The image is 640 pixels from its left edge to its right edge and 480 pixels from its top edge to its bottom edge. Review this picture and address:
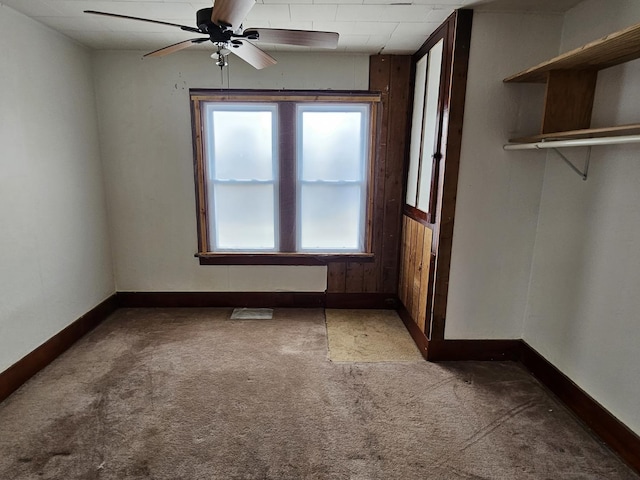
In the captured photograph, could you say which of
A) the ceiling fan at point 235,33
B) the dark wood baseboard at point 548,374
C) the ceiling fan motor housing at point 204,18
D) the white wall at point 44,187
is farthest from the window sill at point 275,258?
the ceiling fan motor housing at point 204,18

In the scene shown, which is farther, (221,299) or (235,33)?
(221,299)

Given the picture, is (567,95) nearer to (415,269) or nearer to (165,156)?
(415,269)

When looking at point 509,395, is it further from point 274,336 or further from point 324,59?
point 324,59

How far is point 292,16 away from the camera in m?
2.54

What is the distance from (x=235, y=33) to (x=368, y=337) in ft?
8.13

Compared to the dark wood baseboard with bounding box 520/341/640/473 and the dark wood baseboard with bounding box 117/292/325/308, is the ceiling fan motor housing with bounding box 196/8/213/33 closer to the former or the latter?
the dark wood baseboard with bounding box 117/292/325/308

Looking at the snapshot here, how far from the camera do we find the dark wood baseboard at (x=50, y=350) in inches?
93.4

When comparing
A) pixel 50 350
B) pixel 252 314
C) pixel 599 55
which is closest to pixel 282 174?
pixel 252 314

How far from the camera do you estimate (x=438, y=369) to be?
2.73 metres

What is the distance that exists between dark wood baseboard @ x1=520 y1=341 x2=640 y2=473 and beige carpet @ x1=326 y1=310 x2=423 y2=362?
31.7 inches

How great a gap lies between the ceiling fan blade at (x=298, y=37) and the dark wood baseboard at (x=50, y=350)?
2599 millimetres

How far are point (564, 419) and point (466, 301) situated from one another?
0.91m

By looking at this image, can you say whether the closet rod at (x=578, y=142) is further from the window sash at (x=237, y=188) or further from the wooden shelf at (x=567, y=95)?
the window sash at (x=237, y=188)

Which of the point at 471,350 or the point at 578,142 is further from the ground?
the point at 578,142
